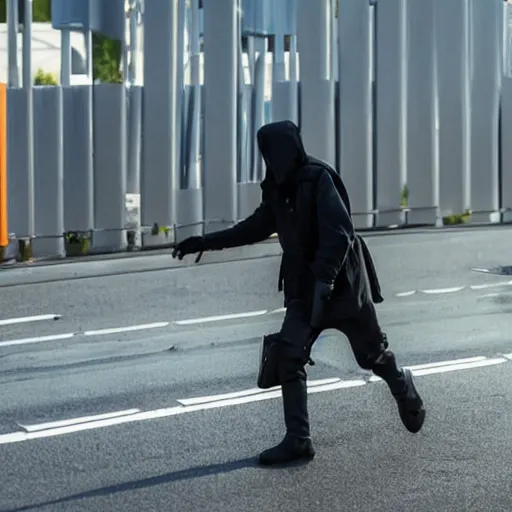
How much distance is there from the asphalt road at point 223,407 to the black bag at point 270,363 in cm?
41

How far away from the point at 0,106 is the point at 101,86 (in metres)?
1.60

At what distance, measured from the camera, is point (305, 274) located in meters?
6.75

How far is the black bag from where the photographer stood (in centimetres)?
671

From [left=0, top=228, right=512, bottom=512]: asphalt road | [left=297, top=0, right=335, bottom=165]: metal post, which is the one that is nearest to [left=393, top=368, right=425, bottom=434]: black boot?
[left=0, top=228, right=512, bottom=512]: asphalt road

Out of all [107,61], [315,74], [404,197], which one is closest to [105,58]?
[107,61]

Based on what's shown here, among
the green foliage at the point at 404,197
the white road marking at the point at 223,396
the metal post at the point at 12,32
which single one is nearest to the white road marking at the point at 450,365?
the white road marking at the point at 223,396

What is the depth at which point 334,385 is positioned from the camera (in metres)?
8.65

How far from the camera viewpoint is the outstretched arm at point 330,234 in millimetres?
6516

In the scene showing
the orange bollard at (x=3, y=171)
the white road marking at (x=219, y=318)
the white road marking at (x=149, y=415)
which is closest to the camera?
the white road marking at (x=149, y=415)

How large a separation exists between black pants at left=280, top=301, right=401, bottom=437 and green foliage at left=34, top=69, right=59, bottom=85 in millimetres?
11571

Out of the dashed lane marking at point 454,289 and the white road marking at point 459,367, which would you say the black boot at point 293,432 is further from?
the dashed lane marking at point 454,289

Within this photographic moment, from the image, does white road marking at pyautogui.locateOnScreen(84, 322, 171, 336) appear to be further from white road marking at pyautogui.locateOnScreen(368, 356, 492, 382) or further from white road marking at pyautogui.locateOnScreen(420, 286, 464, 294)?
white road marking at pyautogui.locateOnScreen(420, 286, 464, 294)

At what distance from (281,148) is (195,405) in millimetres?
2098

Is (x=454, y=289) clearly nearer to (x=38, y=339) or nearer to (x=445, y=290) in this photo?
(x=445, y=290)
